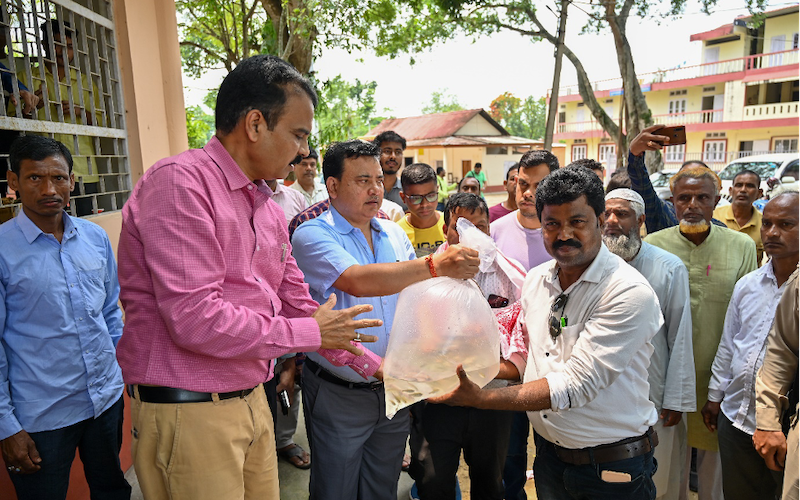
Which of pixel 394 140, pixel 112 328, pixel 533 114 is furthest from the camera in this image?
pixel 533 114

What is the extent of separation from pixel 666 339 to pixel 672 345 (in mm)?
52

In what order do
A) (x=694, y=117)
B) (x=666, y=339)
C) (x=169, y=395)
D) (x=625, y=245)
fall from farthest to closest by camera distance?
(x=694, y=117) → (x=625, y=245) → (x=666, y=339) → (x=169, y=395)

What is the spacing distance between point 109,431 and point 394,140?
369 cm

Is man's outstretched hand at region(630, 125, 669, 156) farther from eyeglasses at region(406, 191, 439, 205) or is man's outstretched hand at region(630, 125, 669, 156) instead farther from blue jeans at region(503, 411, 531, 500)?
blue jeans at region(503, 411, 531, 500)

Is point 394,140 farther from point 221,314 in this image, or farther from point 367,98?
point 367,98

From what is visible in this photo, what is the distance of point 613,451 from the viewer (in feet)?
6.86

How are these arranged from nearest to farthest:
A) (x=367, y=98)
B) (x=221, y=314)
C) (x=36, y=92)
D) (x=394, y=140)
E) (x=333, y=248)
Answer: (x=221, y=314) → (x=333, y=248) → (x=36, y=92) → (x=394, y=140) → (x=367, y=98)

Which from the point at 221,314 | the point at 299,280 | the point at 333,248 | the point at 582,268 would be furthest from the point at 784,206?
the point at 221,314

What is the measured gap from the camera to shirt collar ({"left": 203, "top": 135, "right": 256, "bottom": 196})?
1700 millimetres

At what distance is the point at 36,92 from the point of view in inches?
132

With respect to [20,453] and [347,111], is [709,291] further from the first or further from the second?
[347,111]

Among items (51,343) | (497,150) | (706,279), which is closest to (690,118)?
(497,150)

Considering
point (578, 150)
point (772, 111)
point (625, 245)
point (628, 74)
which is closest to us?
point (625, 245)

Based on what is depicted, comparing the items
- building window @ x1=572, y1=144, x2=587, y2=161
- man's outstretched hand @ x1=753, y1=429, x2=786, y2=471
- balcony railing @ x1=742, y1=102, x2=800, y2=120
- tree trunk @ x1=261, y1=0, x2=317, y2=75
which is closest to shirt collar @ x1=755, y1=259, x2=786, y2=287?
man's outstretched hand @ x1=753, y1=429, x2=786, y2=471
